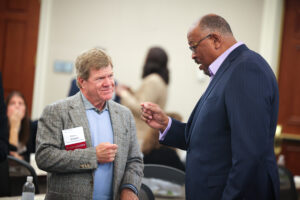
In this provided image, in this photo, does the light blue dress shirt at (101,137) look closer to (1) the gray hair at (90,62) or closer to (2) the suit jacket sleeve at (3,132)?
(1) the gray hair at (90,62)

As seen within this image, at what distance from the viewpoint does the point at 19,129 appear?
4.27m

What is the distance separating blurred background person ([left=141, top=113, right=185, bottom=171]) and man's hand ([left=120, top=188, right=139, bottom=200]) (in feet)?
3.92

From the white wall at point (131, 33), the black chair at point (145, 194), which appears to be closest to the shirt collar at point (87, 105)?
the black chair at point (145, 194)

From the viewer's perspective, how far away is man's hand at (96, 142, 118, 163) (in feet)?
7.15

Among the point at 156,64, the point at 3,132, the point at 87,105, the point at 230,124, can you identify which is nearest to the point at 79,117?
the point at 87,105

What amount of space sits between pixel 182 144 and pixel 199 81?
3964mm

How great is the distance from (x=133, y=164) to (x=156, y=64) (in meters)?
2.23

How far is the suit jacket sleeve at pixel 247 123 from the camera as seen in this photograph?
1676 mm

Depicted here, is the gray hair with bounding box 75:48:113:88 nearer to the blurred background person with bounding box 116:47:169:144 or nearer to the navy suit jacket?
the navy suit jacket

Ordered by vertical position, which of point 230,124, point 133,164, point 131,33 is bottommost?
point 133,164

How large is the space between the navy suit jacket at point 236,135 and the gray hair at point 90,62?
0.66 meters

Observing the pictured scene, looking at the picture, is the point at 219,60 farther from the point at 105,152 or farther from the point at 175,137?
the point at 105,152

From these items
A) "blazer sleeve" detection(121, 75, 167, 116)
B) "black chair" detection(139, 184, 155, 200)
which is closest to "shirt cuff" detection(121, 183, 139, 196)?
"black chair" detection(139, 184, 155, 200)

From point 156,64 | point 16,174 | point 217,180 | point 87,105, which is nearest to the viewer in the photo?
point 217,180
